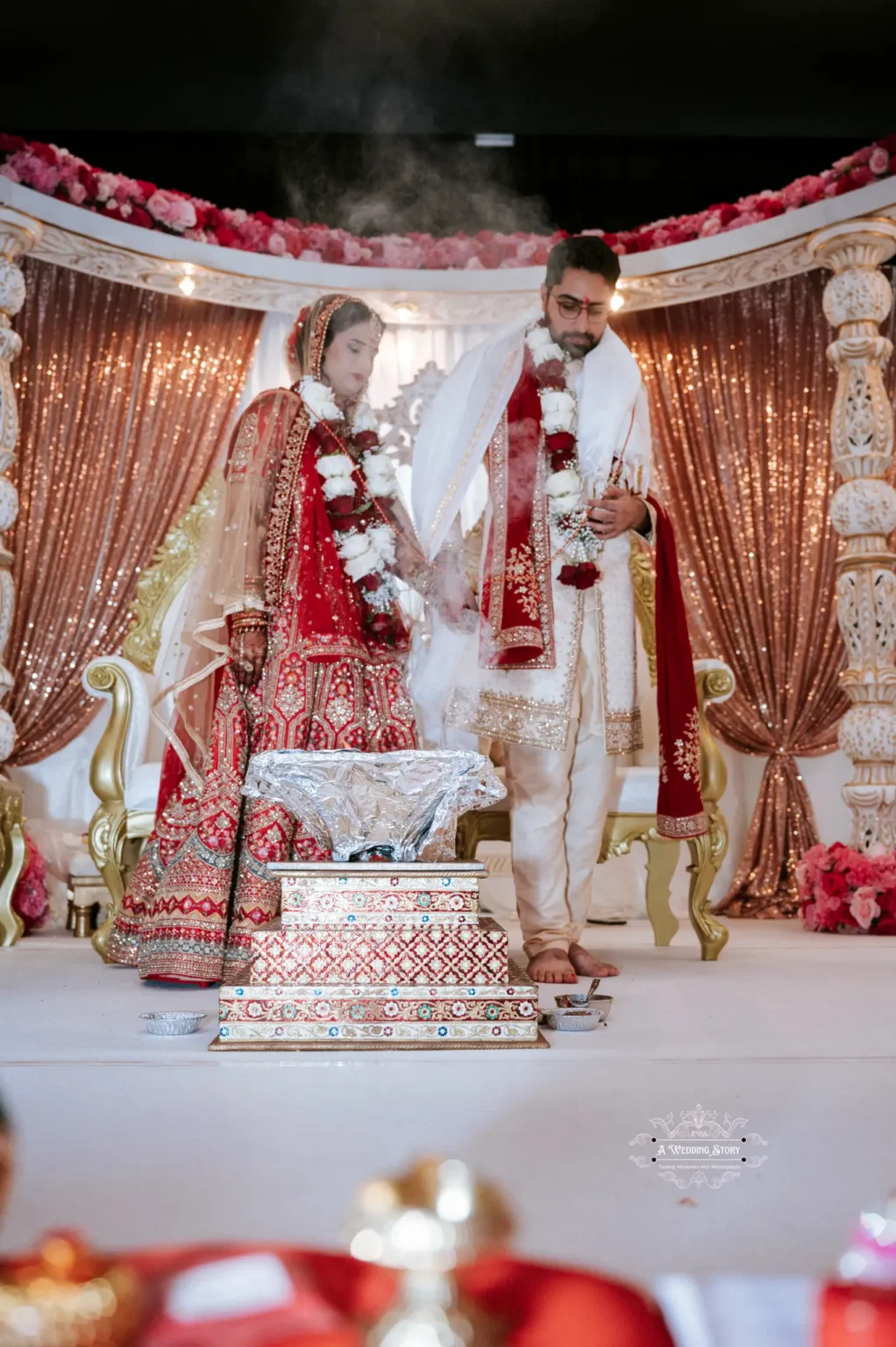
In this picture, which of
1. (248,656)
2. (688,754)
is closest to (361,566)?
(248,656)

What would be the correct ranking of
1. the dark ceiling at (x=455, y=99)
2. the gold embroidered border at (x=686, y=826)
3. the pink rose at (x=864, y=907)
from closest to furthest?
the gold embroidered border at (x=686, y=826)
the dark ceiling at (x=455, y=99)
the pink rose at (x=864, y=907)

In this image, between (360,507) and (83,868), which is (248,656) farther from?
(83,868)

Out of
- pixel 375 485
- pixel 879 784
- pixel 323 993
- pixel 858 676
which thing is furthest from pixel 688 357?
pixel 323 993

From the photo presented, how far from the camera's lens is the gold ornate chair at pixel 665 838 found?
3.77 m

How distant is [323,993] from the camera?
2.34 m

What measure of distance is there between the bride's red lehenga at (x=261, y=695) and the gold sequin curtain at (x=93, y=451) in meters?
2.23

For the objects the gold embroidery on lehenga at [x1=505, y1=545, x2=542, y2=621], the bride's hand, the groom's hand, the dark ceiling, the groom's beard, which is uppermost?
the dark ceiling

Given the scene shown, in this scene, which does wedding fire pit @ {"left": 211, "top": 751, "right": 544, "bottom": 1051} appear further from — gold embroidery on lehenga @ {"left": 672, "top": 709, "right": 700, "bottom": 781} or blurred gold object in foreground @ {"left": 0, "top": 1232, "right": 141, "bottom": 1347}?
blurred gold object in foreground @ {"left": 0, "top": 1232, "right": 141, "bottom": 1347}

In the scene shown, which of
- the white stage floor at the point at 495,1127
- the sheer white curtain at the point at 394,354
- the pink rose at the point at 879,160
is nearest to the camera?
the white stage floor at the point at 495,1127

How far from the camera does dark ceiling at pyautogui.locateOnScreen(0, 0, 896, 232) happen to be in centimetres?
439

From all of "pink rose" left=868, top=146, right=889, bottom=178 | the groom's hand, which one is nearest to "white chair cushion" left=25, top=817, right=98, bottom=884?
the groom's hand

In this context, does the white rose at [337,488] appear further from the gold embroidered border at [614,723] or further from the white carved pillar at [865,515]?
the white carved pillar at [865,515]

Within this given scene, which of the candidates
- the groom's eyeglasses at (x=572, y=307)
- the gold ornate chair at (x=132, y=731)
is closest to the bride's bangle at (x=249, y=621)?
the gold ornate chair at (x=132, y=731)

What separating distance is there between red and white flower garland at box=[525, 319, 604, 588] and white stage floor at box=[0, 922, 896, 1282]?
117 cm
